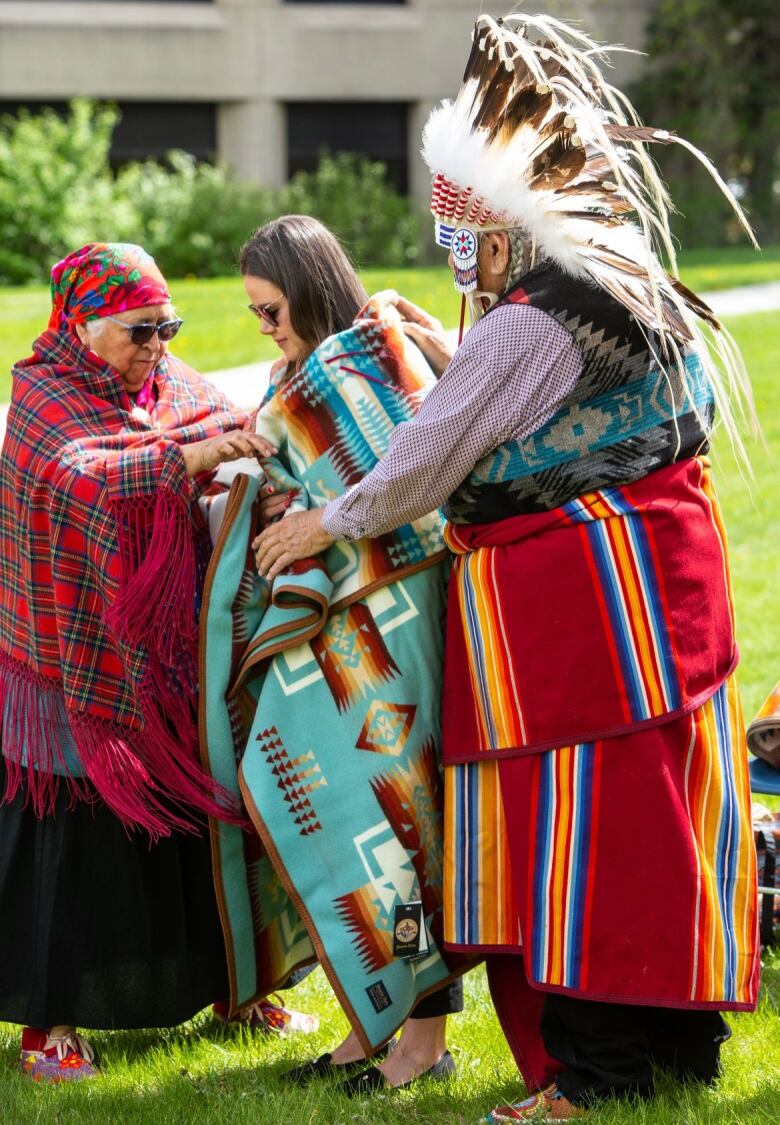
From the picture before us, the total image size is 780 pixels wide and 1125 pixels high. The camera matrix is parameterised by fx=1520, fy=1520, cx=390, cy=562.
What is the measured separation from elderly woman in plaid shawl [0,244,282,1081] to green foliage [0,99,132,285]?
658 inches

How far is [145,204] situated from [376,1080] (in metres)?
19.1

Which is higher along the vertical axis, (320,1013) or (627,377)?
(627,377)

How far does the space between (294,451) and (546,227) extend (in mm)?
794

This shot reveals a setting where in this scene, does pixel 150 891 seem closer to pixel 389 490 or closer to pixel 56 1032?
pixel 56 1032

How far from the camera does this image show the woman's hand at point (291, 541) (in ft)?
11.0

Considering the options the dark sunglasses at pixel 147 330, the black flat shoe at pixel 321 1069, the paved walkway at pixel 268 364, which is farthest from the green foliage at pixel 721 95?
the black flat shoe at pixel 321 1069

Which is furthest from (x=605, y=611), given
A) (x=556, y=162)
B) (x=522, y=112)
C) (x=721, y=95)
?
(x=721, y=95)

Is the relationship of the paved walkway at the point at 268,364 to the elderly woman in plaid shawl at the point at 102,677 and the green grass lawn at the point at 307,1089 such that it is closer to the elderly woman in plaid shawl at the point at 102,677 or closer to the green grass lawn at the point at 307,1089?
the elderly woman in plaid shawl at the point at 102,677

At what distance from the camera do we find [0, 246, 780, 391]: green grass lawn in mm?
11672

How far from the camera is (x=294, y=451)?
11.4 ft

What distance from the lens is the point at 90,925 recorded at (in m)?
3.70

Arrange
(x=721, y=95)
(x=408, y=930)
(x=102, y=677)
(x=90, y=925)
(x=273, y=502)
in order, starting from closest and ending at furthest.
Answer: (x=408, y=930), (x=273, y=502), (x=102, y=677), (x=90, y=925), (x=721, y=95)

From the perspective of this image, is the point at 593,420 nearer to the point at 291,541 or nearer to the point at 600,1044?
the point at 291,541

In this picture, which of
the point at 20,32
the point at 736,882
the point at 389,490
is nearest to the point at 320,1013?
the point at 736,882
